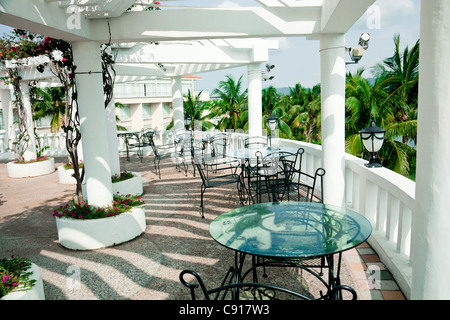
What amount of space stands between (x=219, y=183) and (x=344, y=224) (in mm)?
2944

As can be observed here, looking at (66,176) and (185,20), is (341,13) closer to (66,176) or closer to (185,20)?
(185,20)

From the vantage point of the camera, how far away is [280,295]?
3.01 metres

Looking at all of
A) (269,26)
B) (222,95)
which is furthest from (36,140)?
(222,95)

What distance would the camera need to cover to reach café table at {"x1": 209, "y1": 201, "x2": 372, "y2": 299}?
233 cm

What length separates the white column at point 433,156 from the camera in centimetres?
169

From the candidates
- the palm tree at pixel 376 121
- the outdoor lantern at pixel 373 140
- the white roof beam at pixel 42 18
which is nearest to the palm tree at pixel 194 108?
the palm tree at pixel 376 121

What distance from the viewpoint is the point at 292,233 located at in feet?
8.62

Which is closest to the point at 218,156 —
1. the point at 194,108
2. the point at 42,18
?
the point at 42,18

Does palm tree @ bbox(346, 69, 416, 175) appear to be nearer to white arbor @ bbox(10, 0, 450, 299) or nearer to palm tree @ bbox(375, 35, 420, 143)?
palm tree @ bbox(375, 35, 420, 143)

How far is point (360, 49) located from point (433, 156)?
4.93m

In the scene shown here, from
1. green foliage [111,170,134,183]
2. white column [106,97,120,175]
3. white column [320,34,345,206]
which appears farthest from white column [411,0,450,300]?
white column [106,97,120,175]

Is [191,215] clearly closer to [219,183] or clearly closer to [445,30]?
[219,183]

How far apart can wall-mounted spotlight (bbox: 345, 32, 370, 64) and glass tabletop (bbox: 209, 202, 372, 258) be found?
399 centimetres
